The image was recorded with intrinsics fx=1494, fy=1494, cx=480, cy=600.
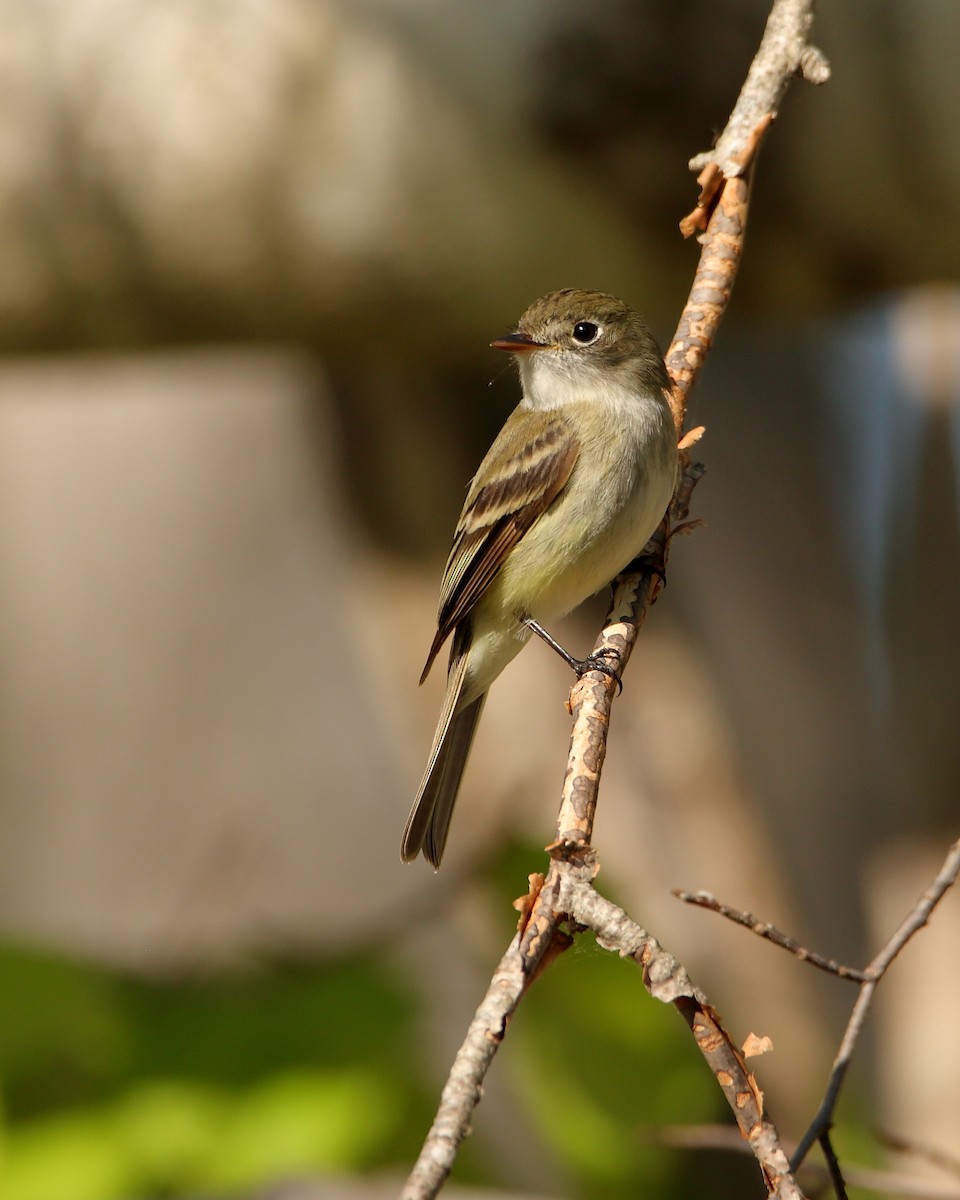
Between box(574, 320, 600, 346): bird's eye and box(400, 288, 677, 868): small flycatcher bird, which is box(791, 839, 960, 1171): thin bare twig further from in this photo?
box(574, 320, 600, 346): bird's eye

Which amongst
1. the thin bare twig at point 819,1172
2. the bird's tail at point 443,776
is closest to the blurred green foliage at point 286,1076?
the bird's tail at point 443,776

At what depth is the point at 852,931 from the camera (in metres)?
5.23

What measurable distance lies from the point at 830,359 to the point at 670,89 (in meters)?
1.97

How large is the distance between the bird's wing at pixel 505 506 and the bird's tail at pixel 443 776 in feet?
0.57

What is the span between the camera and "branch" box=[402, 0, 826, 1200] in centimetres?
159

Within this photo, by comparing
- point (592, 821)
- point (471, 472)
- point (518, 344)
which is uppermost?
point (471, 472)

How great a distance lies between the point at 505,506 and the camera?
359 centimetres

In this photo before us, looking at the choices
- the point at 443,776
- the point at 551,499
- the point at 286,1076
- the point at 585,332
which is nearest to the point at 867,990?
the point at 443,776

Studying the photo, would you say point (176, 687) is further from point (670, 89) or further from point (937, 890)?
point (937, 890)

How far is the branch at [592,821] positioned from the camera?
1.59 metres

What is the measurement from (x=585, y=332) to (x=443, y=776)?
3.82 feet

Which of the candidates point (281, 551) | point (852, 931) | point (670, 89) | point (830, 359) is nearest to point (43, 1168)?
point (852, 931)

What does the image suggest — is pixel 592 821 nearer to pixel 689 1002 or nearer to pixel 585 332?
pixel 689 1002

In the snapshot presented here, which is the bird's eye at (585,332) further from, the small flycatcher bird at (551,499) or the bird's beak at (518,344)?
the bird's beak at (518,344)
